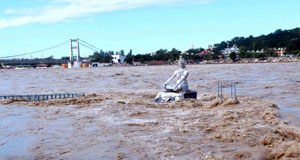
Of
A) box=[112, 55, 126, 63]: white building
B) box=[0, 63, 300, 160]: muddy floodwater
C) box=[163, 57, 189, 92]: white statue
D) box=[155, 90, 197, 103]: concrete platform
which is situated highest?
box=[112, 55, 126, 63]: white building

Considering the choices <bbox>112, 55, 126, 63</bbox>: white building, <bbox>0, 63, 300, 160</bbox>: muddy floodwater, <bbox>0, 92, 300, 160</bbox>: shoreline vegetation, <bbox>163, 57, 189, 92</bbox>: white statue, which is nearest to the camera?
<bbox>0, 92, 300, 160</bbox>: shoreline vegetation

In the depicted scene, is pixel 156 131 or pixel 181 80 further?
pixel 181 80

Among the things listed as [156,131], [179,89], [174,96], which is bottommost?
[156,131]

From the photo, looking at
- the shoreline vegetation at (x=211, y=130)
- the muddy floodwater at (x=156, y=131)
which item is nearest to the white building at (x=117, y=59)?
the muddy floodwater at (x=156, y=131)

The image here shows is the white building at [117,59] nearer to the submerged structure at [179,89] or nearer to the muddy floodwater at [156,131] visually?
the submerged structure at [179,89]

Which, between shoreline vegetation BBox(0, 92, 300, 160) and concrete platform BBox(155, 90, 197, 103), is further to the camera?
concrete platform BBox(155, 90, 197, 103)

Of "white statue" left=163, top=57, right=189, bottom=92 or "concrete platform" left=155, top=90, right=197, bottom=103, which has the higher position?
"white statue" left=163, top=57, right=189, bottom=92

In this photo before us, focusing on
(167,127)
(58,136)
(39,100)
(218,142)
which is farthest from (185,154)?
(39,100)

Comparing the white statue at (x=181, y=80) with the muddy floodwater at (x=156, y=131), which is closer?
the muddy floodwater at (x=156, y=131)

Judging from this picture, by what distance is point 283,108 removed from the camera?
12891 mm

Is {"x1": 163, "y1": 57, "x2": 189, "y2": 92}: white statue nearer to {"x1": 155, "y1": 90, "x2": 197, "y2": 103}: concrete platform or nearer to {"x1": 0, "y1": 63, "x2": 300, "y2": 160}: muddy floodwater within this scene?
{"x1": 155, "y1": 90, "x2": 197, "y2": 103}: concrete platform

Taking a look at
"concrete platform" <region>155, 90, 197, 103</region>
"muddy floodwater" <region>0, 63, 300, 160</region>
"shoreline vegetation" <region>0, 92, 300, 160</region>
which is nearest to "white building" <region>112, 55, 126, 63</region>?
"concrete platform" <region>155, 90, 197, 103</region>

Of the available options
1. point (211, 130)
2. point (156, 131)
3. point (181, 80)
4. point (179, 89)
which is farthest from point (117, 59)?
point (211, 130)

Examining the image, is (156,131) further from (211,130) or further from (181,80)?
(181,80)
